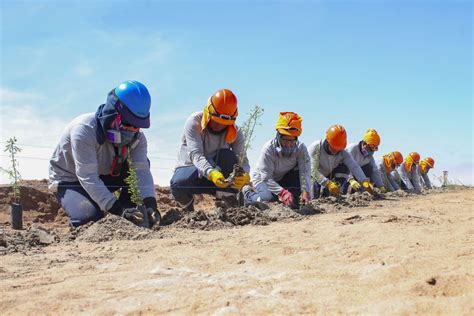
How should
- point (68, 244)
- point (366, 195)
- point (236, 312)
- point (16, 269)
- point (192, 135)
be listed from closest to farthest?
1. point (236, 312)
2. point (16, 269)
3. point (68, 244)
4. point (192, 135)
5. point (366, 195)

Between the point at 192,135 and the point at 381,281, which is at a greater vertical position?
the point at 192,135

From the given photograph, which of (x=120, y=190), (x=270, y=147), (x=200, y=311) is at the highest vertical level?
(x=270, y=147)

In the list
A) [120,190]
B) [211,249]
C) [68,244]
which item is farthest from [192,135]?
[211,249]

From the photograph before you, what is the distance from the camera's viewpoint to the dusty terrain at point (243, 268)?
221 cm

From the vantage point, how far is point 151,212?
4902mm

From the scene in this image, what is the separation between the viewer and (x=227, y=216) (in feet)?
16.4

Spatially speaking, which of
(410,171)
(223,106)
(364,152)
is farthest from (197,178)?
(410,171)

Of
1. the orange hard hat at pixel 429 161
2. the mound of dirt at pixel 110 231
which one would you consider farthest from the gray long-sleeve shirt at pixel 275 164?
the orange hard hat at pixel 429 161

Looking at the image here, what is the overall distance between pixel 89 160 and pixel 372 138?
22.0ft

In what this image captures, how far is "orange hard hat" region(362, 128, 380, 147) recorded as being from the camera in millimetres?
10164

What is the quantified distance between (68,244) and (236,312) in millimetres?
2372

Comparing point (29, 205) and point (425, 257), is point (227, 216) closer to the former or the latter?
point (425, 257)

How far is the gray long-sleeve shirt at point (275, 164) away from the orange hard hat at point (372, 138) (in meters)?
3.54

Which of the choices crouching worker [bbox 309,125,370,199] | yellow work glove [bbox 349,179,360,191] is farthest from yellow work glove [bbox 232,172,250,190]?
yellow work glove [bbox 349,179,360,191]
